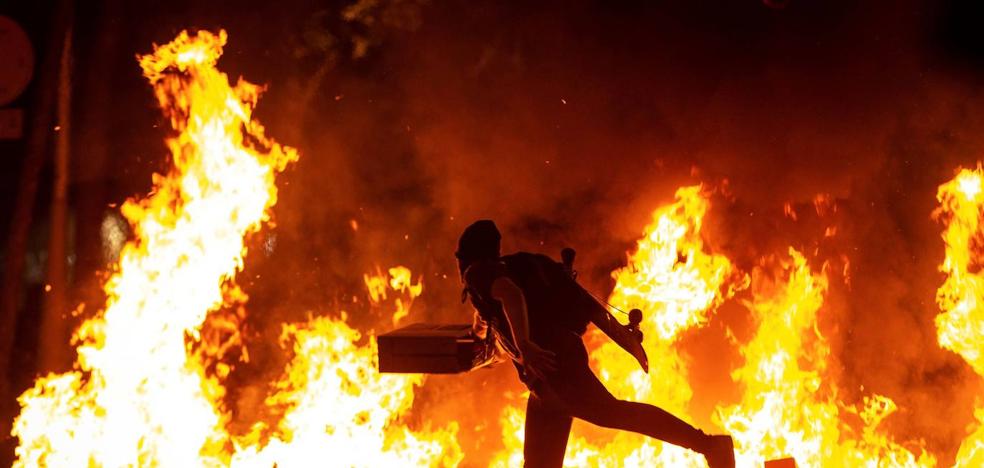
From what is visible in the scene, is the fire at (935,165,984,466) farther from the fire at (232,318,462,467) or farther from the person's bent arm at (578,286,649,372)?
the fire at (232,318,462,467)

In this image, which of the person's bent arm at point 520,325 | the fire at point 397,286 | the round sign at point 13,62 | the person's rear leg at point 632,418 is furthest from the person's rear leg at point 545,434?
the round sign at point 13,62

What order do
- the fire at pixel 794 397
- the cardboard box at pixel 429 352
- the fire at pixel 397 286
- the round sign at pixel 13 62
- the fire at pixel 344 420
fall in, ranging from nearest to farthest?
the cardboard box at pixel 429 352 < the fire at pixel 794 397 < the fire at pixel 344 420 < the round sign at pixel 13 62 < the fire at pixel 397 286

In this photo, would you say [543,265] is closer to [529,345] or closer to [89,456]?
[529,345]

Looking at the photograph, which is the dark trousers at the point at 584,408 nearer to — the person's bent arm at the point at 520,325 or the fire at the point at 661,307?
the person's bent arm at the point at 520,325

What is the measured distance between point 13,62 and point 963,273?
25.8 feet

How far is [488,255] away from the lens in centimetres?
475

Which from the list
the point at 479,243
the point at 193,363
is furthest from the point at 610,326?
the point at 193,363

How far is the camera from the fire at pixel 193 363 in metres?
6.46

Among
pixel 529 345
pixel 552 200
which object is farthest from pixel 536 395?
pixel 552 200

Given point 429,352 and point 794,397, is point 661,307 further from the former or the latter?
point 429,352

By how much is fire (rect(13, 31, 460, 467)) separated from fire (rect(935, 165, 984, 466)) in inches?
166

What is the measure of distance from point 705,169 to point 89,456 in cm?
535

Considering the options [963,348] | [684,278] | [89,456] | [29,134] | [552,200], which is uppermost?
[29,134]

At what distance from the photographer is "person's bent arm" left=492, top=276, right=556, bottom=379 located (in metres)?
4.50
